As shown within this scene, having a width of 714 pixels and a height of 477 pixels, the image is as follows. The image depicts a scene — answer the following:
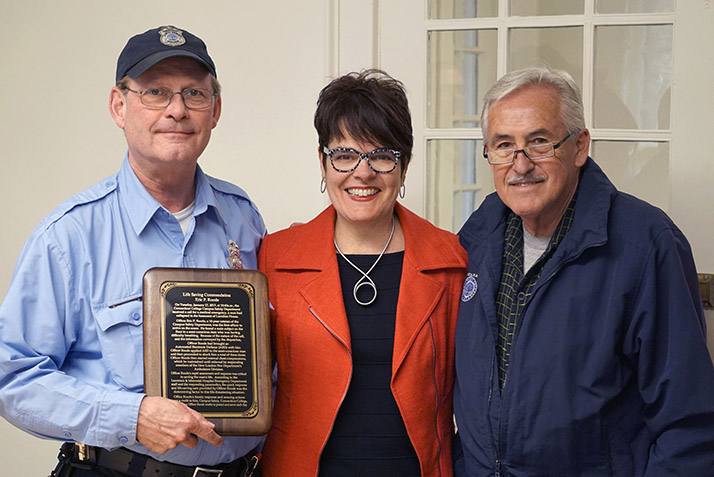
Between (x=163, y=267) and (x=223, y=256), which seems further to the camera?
(x=223, y=256)

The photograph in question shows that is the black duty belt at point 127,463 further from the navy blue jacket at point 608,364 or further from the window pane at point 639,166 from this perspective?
the window pane at point 639,166

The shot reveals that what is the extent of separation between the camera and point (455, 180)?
2736 millimetres

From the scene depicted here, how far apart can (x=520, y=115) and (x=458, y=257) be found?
477mm

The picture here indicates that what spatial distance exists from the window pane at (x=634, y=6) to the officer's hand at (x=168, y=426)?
1926mm

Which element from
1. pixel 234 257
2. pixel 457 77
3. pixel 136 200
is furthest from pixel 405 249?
pixel 457 77

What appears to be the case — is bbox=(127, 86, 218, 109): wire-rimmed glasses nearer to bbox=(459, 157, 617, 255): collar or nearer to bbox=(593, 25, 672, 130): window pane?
bbox=(459, 157, 617, 255): collar

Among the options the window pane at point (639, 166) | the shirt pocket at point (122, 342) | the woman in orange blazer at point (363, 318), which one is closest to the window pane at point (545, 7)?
the window pane at point (639, 166)

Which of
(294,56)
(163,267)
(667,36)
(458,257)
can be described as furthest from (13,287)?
(667,36)

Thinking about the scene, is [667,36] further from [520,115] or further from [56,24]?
[56,24]

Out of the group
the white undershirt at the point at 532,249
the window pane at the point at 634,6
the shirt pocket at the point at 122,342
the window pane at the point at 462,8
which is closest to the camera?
the shirt pocket at the point at 122,342

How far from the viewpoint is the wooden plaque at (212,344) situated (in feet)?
5.44

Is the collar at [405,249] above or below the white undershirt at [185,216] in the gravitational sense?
below

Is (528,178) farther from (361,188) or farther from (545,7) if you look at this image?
(545,7)

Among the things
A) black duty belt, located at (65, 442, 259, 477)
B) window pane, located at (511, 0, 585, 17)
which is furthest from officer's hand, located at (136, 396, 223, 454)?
window pane, located at (511, 0, 585, 17)
